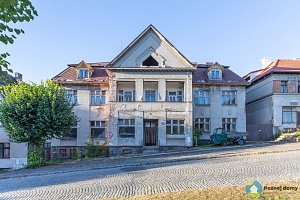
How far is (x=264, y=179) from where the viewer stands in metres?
13.5

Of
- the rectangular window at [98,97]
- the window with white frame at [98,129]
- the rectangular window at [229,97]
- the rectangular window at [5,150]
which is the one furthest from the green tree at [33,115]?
the rectangular window at [229,97]

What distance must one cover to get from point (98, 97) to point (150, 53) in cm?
744

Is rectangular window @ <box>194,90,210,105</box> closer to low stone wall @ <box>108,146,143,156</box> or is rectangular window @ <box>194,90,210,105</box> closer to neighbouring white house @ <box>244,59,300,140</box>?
neighbouring white house @ <box>244,59,300,140</box>

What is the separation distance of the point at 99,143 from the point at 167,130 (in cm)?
720

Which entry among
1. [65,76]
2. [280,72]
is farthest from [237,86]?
[65,76]

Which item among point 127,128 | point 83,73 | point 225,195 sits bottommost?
point 225,195

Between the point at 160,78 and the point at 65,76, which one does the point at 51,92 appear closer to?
the point at 65,76

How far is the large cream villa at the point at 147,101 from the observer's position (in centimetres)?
3278

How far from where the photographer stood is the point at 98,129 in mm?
34844

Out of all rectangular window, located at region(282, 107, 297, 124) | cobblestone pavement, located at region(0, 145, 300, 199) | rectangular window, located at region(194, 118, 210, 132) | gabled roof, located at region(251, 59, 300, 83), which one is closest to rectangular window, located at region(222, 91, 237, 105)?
rectangular window, located at region(194, 118, 210, 132)

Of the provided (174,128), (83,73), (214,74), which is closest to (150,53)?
(83,73)

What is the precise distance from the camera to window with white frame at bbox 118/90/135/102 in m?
34.0

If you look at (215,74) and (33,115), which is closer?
(33,115)

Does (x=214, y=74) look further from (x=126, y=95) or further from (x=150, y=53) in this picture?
(x=126, y=95)
